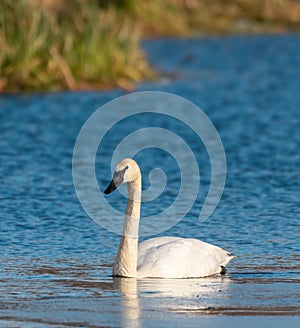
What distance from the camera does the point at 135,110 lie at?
24375 mm

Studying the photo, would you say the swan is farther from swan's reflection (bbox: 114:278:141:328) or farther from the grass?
the grass

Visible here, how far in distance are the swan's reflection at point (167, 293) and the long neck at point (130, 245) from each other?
90 mm

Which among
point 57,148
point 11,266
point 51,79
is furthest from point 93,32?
point 11,266

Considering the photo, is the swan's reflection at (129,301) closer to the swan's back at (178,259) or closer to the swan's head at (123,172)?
the swan's back at (178,259)

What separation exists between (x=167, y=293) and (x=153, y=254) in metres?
0.91

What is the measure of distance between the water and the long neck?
0.15 meters

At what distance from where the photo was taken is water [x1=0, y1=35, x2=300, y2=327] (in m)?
8.79

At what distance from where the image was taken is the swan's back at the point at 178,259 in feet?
33.2

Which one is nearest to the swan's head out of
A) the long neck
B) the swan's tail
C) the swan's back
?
the long neck

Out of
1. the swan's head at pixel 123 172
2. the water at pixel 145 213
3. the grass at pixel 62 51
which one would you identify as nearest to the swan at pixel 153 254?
the swan's head at pixel 123 172

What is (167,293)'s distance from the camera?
943 centimetres

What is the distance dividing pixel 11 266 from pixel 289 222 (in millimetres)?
3543

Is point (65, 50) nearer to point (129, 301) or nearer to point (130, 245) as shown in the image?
Answer: point (130, 245)

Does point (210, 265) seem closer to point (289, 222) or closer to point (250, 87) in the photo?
point (289, 222)
